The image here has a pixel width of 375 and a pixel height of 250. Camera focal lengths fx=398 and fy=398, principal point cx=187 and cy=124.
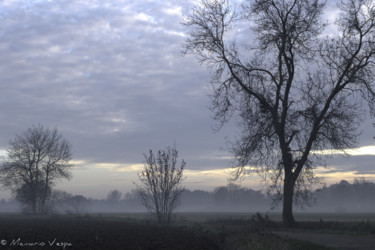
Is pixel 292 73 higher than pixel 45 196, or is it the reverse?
pixel 292 73

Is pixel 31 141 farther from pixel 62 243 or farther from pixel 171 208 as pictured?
pixel 62 243

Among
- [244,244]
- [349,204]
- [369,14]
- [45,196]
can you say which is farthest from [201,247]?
[349,204]

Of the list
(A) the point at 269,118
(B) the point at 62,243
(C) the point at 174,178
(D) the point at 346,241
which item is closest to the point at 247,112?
(A) the point at 269,118

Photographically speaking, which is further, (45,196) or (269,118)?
(45,196)

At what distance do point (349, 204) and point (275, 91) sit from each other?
535ft

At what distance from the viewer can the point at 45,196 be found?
6206 cm

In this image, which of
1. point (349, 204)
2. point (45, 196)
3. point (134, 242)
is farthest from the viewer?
point (349, 204)

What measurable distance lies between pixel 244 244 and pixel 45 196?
178ft

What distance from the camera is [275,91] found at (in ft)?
77.3

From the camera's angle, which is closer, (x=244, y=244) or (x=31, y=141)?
(x=244, y=244)

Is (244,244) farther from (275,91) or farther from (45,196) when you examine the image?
(45,196)

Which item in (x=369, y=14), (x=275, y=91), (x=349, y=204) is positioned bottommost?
(x=349, y=204)

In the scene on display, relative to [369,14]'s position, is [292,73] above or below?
below

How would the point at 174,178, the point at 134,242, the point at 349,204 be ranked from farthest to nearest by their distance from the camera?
the point at 349,204, the point at 174,178, the point at 134,242
